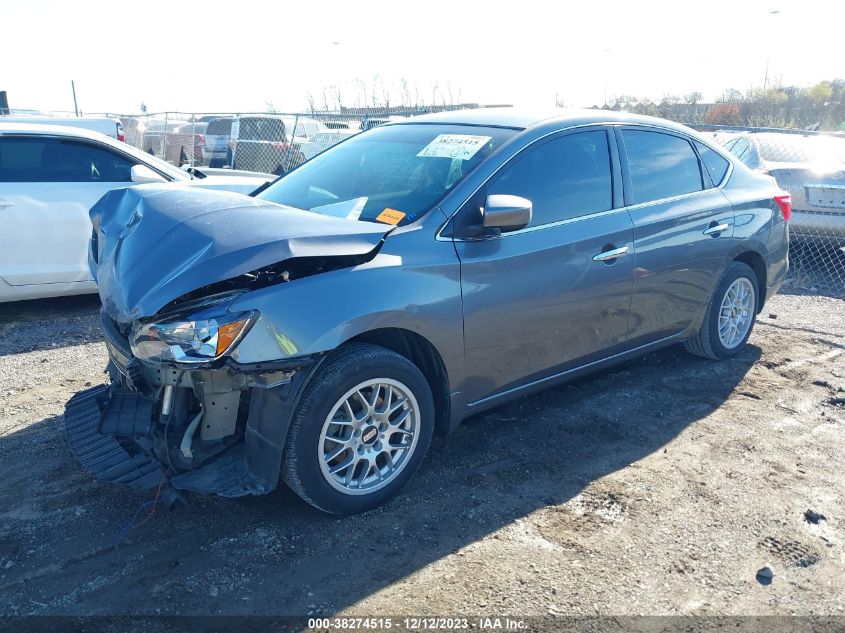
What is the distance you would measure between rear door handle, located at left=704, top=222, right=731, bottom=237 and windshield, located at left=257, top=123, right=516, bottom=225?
69.4 inches

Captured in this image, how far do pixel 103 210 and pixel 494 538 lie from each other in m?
2.87

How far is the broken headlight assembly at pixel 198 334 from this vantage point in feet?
10.0

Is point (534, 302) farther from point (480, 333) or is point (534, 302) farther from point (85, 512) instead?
point (85, 512)

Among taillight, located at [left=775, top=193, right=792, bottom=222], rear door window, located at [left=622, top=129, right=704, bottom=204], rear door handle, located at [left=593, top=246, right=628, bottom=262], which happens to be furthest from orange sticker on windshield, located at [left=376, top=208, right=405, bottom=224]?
taillight, located at [left=775, top=193, right=792, bottom=222]

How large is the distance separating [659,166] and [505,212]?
180 cm

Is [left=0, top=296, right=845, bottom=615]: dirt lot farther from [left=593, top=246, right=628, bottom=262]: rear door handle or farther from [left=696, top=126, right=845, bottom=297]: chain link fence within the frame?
[left=696, top=126, right=845, bottom=297]: chain link fence

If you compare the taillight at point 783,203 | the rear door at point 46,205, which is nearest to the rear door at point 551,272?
the taillight at point 783,203

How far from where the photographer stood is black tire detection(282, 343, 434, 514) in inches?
128

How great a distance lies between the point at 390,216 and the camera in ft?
12.6

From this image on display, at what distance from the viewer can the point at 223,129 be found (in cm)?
1798

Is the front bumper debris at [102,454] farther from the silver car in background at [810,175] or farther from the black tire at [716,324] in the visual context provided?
the silver car in background at [810,175]

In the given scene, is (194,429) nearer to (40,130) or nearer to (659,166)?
(659,166)

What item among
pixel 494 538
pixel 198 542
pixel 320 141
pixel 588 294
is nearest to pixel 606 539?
pixel 494 538

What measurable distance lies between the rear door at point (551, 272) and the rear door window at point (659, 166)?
0.71ft
